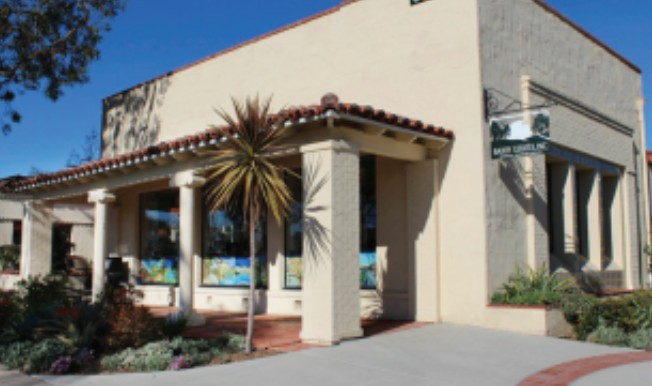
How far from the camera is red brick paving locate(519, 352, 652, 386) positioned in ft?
24.2

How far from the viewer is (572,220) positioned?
13883 millimetres

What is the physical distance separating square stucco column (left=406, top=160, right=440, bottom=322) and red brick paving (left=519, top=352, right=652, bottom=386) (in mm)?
3171

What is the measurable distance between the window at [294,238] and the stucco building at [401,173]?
0.04 meters

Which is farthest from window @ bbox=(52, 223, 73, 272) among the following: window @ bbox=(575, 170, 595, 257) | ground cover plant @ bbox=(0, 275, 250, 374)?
window @ bbox=(575, 170, 595, 257)

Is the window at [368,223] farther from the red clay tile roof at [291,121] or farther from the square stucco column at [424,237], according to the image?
the red clay tile roof at [291,121]

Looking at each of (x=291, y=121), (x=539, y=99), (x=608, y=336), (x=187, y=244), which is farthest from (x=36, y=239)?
(x=608, y=336)

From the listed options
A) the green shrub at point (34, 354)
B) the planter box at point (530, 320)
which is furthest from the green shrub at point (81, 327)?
the planter box at point (530, 320)

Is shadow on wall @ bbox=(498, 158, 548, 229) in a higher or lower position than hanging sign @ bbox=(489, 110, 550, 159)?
lower

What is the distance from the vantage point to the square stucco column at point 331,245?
931 centimetres

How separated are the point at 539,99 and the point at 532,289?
434 cm

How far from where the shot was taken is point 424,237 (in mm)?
11555

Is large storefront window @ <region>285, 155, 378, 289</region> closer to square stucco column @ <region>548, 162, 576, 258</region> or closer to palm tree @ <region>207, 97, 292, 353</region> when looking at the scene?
palm tree @ <region>207, 97, 292, 353</region>

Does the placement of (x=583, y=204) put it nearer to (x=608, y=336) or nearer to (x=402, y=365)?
(x=608, y=336)

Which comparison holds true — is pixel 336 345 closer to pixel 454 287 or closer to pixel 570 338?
pixel 454 287
